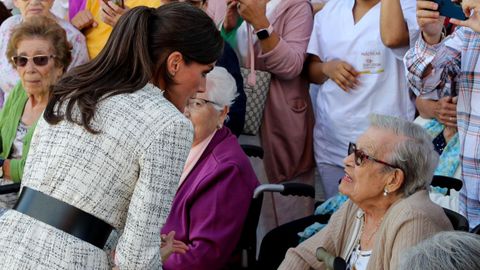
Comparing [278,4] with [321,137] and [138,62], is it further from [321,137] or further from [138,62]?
[138,62]

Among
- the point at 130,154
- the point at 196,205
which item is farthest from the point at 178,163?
the point at 196,205

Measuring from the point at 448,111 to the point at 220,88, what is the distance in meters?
1.10

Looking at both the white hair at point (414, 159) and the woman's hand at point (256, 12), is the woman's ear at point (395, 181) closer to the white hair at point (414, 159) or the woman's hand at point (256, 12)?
the white hair at point (414, 159)

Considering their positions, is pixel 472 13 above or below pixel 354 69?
above

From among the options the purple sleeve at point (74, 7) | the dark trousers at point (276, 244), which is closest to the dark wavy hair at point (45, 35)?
the purple sleeve at point (74, 7)

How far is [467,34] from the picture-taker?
367 cm

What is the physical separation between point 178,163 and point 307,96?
2.65m

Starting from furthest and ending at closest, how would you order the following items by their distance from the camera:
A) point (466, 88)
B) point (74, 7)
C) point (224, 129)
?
point (74, 7)
point (224, 129)
point (466, 88)

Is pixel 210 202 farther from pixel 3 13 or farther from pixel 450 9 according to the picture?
pixel 3 13

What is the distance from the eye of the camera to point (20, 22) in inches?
206

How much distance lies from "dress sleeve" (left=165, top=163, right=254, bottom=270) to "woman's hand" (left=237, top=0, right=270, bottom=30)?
43.9 inches

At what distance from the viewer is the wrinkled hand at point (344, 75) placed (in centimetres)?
459

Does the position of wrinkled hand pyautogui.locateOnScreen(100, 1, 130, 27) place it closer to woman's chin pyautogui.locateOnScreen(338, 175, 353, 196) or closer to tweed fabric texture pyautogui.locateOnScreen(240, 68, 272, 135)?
tweed fabric texture pyautogui.locateOnScreen(240, 68, 272, 135)

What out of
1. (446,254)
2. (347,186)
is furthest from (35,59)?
(446,254)
